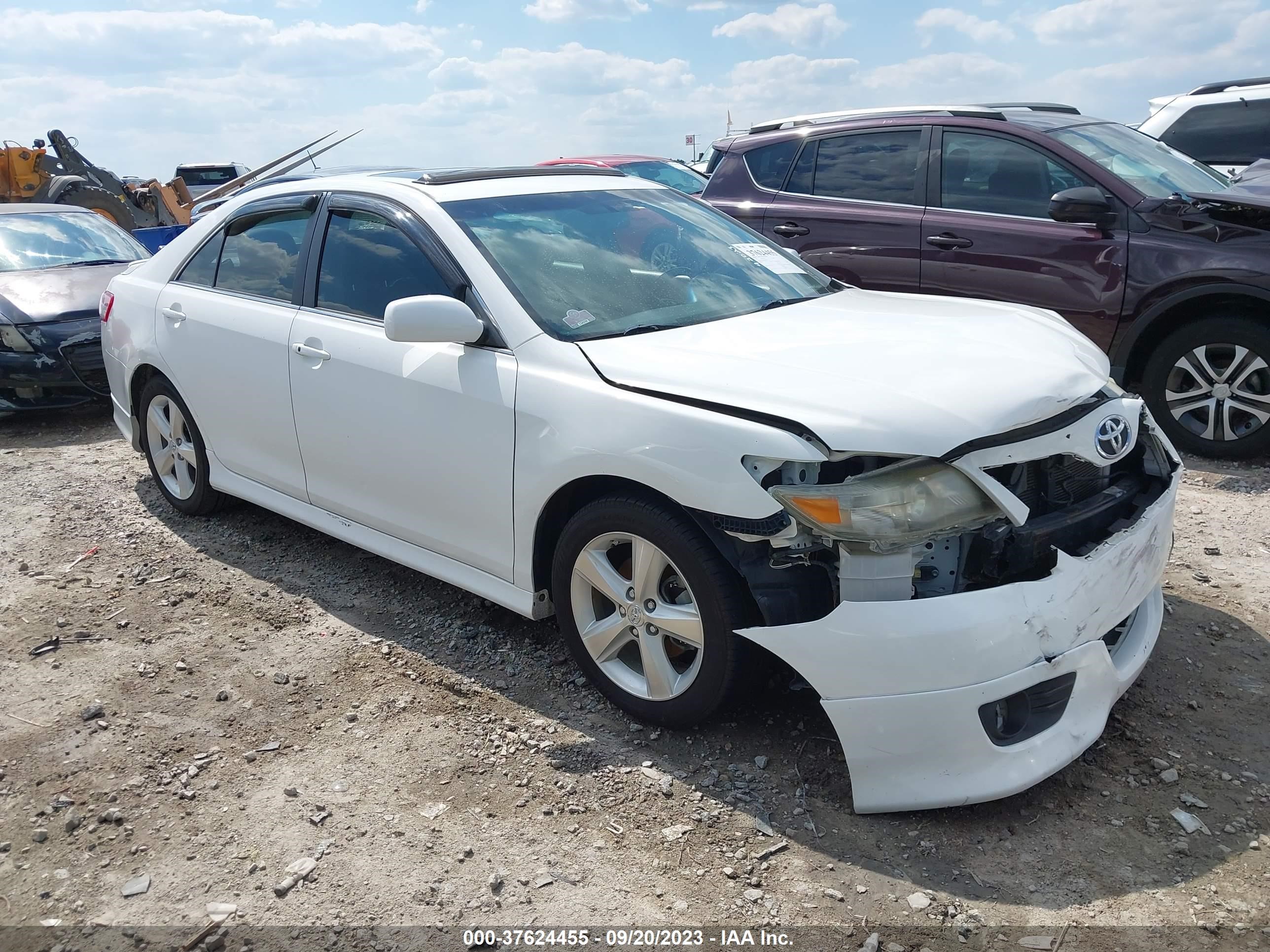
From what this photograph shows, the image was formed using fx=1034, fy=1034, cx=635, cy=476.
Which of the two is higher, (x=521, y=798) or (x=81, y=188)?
(x=81, y=188)

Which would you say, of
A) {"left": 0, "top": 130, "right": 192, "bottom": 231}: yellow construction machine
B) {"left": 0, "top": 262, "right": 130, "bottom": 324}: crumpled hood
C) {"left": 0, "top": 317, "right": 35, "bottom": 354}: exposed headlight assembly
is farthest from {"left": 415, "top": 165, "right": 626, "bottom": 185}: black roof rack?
{"left": 0, "top": 130, "right": 192, "bottom": 231}: yellow construction machine

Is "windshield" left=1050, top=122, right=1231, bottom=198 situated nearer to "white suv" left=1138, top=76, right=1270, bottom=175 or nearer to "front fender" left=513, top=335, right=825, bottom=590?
"white suv" left=1138, top=76, right=1270, bottom=175

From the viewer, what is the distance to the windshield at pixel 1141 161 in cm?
571

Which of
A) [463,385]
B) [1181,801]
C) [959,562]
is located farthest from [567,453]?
[1181,801]

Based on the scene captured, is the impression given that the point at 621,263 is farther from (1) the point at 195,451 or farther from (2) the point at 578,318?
(1) the point at 195,451

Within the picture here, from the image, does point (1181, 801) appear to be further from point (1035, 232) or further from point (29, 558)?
point (29, 558)

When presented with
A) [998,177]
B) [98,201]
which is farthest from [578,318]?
[98,201]

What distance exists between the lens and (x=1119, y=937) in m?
2.30

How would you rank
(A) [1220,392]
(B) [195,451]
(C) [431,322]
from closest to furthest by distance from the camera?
(C) [431,322], (B) [195,451], (A) [1220,392]

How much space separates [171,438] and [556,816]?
3260mm

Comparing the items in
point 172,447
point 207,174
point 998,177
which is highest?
point 207,174

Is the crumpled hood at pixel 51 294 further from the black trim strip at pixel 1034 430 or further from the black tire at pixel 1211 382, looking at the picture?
the black tire at pixel 1211 382

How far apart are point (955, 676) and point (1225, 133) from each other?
302 inches

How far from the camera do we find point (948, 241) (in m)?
5.92
